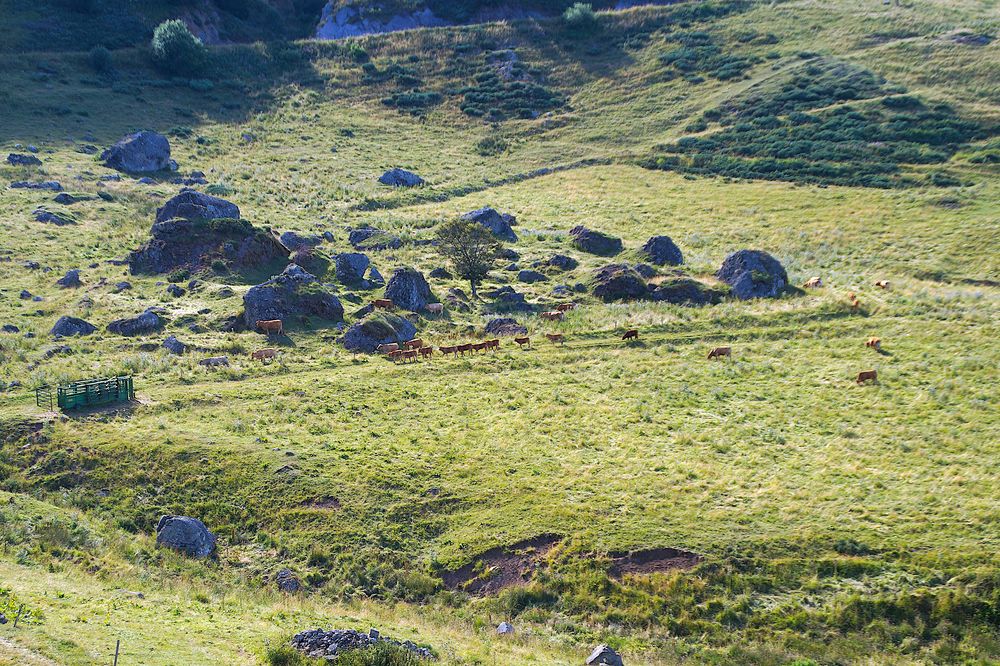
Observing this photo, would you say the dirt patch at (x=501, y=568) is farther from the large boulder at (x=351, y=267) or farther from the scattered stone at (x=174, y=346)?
the large boulder at (x=351, y=267)

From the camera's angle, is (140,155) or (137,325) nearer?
(137,325)

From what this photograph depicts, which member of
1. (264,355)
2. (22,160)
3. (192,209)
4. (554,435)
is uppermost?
(22,160)

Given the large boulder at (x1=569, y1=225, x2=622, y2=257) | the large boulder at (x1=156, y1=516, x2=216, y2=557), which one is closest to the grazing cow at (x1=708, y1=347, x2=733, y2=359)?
the large boulder at (x1=569, y1=225, x2=622, y2=257)

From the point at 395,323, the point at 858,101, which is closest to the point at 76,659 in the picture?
the point at 395,323

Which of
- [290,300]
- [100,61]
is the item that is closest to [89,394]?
[290,300]

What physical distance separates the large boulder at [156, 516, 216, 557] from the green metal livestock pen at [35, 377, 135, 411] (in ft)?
32.6

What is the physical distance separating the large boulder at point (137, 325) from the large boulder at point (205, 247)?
28.6 ft

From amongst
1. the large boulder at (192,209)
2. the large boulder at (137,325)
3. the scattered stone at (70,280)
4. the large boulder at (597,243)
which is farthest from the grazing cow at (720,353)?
the scattered stone at (70,280)

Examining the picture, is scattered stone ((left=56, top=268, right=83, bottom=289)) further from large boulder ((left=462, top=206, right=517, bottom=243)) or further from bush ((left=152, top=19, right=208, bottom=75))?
bush ((left=152, top=19, right=208, bottom=75))

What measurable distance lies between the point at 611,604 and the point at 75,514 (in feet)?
57.9

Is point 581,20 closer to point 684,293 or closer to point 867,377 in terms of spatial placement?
point 684,293

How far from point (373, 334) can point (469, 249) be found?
1350cm

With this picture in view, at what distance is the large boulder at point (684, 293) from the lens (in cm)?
5484

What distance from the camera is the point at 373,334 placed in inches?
1780
